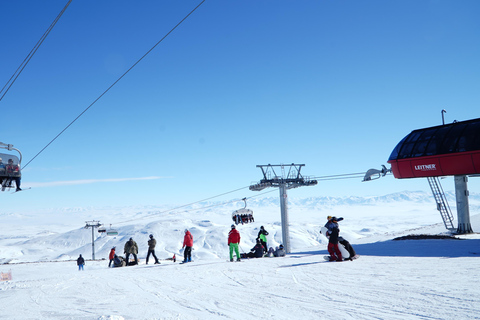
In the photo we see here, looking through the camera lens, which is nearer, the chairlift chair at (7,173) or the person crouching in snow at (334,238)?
the person crouching in snow at (334,238)

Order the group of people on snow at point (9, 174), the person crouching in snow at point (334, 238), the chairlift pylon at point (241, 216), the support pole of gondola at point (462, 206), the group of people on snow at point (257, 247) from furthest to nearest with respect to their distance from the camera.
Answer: the chairlift pylon at point (241, 216) < the support pole of gondola at point (462, 206) < the group of people on snow at point (9, 174) < the group of people on snow at point (257, 247) < the person crouching in snow at point (334, 238)

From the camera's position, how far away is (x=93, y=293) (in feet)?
26.5

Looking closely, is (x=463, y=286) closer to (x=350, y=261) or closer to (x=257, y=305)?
(x=257, y=305)

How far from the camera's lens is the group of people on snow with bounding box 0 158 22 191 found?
17328 mm

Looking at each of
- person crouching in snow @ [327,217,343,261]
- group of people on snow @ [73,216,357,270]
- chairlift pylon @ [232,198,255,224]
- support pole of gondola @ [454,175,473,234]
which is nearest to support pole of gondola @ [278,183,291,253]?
chairlift pylon @ [232,198,255,224]

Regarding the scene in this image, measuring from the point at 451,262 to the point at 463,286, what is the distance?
12.3 feet

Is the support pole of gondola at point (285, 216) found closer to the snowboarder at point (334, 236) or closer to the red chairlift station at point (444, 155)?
the red chairlift station at point (444, 155)

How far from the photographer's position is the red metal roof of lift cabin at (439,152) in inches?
736

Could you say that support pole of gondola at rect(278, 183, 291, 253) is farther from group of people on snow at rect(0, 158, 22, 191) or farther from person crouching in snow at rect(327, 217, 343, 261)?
group of people on snow at rect(0, 158, 22, 191)

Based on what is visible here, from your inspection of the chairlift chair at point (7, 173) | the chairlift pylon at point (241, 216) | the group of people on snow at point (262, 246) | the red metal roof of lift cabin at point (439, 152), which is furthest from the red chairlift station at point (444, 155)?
→ the chairlift chair at point (7, 173)

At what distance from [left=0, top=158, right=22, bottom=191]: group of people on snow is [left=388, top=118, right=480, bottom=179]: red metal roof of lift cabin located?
22835 millimetres

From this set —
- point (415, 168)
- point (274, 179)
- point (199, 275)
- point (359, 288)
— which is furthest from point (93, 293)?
point (274, 179)

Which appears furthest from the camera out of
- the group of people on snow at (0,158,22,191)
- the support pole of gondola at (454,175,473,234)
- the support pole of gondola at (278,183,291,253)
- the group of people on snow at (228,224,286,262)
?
the support pole of gondola at (278,183,291,253)

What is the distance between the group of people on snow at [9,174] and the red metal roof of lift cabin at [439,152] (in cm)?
2284
